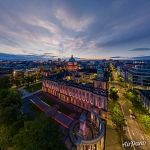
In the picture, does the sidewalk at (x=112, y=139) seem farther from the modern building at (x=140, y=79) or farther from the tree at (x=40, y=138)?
the modern building at (x=140, y=79)

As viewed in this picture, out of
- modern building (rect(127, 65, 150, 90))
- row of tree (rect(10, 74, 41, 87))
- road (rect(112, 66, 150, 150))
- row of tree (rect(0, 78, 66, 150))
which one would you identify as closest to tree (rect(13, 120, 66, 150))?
row of tree (rect(0, 78, 66, 150))

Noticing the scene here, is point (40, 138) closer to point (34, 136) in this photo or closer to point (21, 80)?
point (34, 136)

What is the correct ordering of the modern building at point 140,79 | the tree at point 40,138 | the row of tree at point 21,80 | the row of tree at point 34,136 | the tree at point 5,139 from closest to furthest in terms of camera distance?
1. the tree at point 40,138
2. the row of tree at point 34,136
3. the tree at point 5,139
4. the modern building at point 140,79
5. the row of tree at point 21,80

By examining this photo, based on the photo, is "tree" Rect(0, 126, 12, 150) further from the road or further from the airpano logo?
the road

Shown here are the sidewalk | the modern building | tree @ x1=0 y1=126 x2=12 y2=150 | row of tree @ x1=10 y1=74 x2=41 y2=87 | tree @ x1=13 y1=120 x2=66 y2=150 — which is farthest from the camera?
row of tree @ x1=10 y1=74 x2=41 y2=87

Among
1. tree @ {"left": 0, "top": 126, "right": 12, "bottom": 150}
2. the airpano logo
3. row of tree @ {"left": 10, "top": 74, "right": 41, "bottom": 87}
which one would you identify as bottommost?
the airpano logo

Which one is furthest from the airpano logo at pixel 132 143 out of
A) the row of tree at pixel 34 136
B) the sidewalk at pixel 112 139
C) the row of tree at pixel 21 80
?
the row of tree at pixel 21 80

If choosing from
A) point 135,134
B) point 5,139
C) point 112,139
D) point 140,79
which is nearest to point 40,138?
point 5,139

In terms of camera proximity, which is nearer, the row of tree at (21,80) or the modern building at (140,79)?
the modern building at (140,79)

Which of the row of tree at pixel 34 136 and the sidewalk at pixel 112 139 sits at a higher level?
the row of tree at pixel 34 136
